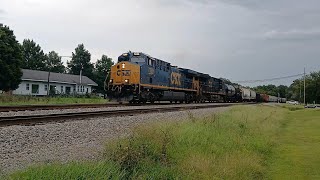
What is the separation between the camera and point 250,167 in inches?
352

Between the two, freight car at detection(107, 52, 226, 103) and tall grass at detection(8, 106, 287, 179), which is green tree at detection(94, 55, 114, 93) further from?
tall grass at detection(8, 106, 287, 179)

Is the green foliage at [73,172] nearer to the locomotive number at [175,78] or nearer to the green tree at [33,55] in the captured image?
the locomotive number at [175,78]

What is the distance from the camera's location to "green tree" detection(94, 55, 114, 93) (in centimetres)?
10831

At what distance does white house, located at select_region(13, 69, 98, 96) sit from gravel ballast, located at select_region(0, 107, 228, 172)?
200 ft

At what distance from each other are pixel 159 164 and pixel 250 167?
9.07 feet

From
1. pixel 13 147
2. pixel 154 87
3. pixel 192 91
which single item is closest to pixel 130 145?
pixel 13 147

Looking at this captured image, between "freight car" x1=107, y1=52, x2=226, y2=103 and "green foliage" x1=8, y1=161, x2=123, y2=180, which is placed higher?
"freight car" x1=107, y1=52, x2=226, y2=103

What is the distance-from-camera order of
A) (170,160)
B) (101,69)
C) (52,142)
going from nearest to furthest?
(170,160)
(52,142)
(101,69)

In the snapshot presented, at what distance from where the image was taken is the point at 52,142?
859 centimetres

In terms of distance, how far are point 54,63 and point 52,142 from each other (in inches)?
4709

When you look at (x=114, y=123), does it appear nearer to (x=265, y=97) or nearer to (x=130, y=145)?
(x=130, y=145)

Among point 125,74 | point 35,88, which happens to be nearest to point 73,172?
point 125,74

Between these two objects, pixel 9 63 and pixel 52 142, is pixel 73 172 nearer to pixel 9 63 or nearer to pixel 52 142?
pixel 52 142

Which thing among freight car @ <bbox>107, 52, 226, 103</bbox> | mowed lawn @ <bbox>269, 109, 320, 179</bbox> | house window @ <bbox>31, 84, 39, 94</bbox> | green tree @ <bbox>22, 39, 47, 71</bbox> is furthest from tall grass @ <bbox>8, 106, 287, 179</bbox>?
green tree @ <bbox>22, 39, 47, 71</bbox>
